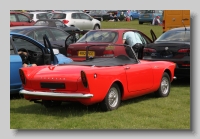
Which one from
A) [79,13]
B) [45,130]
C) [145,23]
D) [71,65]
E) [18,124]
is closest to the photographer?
[45,130]

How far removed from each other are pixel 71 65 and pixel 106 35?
417 cm

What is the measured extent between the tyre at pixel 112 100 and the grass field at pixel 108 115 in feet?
0.33

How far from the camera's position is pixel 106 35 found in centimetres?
1264

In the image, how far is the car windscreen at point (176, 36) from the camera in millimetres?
11938

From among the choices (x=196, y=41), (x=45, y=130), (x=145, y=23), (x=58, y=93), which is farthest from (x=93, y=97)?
(x=145, y=23)

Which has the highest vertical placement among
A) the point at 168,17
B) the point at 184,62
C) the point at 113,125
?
the point at 168,17

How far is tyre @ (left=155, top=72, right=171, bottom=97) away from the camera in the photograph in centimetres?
986

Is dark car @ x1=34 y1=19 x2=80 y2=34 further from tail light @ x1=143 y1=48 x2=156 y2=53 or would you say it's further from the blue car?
the blue car

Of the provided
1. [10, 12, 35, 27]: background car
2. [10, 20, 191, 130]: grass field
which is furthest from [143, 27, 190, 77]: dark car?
[10, 12, 35, 27]: background car

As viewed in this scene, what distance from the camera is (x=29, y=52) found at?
10.5 m

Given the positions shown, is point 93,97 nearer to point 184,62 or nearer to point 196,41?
point 196,41

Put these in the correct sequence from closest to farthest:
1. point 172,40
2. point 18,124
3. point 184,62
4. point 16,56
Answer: point 18,124 < point 16,56 < point 184,62 < point 172,40

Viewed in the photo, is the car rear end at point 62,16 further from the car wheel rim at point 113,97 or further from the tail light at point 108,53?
the car wheel rim at point 113,97

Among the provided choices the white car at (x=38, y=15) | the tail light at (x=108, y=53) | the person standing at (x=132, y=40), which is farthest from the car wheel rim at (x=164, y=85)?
the white car at (x=38, y=15)
